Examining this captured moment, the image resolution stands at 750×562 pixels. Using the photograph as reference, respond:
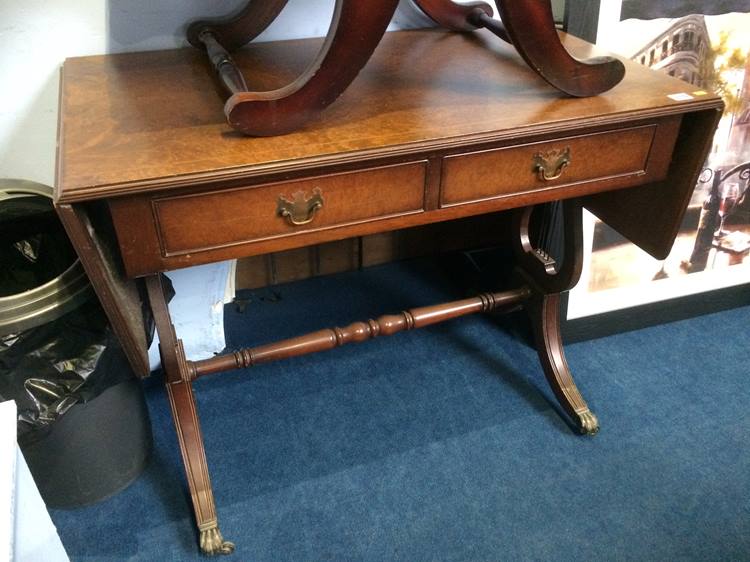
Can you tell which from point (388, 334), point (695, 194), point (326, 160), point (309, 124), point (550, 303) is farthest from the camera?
point (695, 194)

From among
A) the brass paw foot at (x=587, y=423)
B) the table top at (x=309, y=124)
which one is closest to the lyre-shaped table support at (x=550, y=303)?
the brass paw foot at (x=587, y=423)

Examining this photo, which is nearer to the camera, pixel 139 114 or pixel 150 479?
pixel 139 114

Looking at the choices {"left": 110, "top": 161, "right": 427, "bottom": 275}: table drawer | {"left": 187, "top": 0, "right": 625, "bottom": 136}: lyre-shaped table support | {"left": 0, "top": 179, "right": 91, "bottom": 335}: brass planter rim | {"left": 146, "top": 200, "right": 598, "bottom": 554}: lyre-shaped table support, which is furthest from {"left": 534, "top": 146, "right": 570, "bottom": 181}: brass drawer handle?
{"left": 0, "top": 179, "right": 91, "bottom": 335}: brass planter rim

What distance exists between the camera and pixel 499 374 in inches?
83.4

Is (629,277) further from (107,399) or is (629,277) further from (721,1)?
(107,399)

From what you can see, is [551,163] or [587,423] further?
[587,423]

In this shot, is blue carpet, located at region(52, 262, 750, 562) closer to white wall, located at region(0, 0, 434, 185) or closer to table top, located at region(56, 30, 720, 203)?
white wall, located at region(0, 0, 434, 185)

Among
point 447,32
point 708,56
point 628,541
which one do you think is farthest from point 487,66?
point 628,541

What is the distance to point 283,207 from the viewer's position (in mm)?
1206

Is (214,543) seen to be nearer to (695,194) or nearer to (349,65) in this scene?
(349,65)

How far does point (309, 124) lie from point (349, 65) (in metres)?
0.14

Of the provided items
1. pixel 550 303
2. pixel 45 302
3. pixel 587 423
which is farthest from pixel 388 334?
pixel 45 302

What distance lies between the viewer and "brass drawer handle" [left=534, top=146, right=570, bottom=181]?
1350mm

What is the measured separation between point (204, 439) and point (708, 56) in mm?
1759
